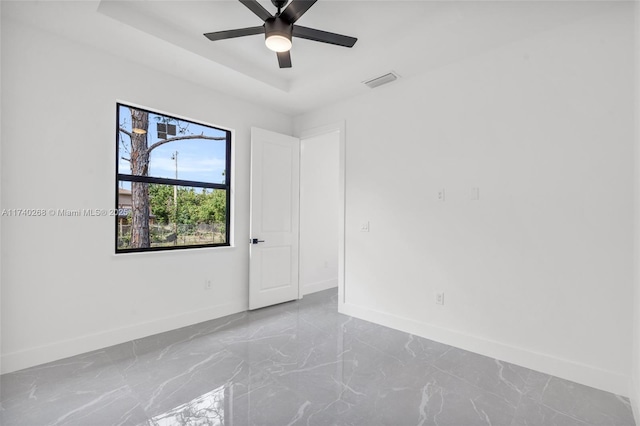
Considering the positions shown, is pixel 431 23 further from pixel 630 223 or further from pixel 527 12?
pixel 630 223

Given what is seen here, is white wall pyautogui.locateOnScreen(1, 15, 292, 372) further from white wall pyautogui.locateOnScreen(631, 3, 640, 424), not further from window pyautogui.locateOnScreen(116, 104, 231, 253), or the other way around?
white wall pyautogui.locateOnScreen(631, 3, 640, 424)

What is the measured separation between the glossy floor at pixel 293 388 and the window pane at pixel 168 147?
5.57ft

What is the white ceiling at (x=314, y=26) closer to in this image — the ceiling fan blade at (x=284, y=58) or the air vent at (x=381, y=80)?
the air vent at (x=381, y=80)

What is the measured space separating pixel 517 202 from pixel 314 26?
7.23 feet

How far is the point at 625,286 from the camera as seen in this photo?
2162 millimetres

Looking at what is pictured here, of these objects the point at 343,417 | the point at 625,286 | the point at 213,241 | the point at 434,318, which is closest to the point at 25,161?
the point at 213,241

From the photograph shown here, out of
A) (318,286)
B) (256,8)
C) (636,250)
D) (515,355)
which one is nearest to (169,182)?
(256,8)

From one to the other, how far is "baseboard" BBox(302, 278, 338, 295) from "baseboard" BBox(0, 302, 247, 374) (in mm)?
1289

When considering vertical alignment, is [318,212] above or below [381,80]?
below

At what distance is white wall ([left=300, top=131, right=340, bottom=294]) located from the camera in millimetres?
4742

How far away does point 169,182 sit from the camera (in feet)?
11.1

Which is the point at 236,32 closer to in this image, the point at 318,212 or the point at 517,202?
the point at 517,202

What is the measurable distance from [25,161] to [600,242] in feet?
14.0

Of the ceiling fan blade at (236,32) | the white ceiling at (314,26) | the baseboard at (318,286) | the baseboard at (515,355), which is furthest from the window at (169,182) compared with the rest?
the baseboard at (515,355)
